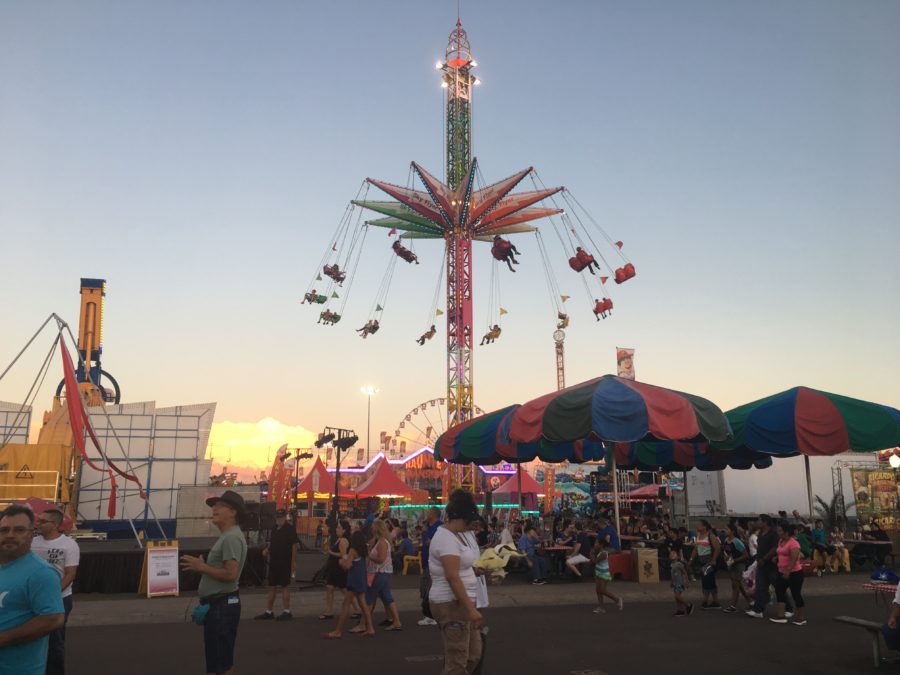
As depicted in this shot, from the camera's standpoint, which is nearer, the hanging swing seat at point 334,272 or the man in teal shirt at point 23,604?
the man in teal shirt at point 23,604

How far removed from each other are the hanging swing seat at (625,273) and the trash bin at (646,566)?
1542cm

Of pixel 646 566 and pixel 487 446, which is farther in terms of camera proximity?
pixel 487 446

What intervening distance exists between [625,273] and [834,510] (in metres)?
13.4

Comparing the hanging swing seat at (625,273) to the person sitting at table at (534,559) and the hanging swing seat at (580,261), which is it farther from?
the person sitting at table at (534,559)

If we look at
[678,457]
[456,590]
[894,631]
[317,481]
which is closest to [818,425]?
[678,457]

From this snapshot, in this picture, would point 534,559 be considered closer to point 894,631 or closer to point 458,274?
point 894,631

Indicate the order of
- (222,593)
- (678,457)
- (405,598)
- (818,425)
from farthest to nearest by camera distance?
(678,457) < (818,425) < (405,598) < (222,593)

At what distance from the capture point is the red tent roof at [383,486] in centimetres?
2895

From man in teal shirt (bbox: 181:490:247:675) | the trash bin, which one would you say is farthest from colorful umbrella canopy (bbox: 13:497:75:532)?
the trash bin

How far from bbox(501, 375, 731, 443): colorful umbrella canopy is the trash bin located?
8.26ft

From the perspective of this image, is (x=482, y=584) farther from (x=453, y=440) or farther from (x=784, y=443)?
(x=453, y=440)

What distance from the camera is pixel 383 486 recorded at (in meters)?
29.3

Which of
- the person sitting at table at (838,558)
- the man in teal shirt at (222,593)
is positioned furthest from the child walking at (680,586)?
the person sitting at table at (838,558)

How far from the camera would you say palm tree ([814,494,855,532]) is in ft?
95.6
